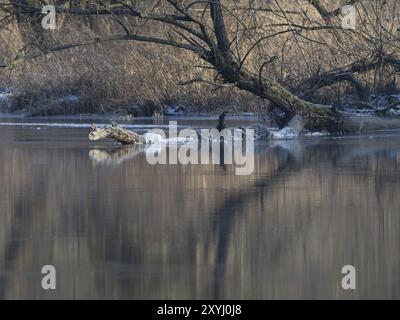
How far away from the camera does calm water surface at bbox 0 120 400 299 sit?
296 inches

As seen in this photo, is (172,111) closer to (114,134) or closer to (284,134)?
(284,134)

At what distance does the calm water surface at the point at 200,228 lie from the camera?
7523 millimetres

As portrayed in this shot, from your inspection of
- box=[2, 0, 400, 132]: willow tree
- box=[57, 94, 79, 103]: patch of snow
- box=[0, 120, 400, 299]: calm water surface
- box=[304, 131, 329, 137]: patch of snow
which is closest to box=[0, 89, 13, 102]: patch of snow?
box=[57, 94, 79, 103]: patch of snow

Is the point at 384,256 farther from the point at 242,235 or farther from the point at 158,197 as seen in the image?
the point at 158,197

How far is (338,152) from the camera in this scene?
17484mm

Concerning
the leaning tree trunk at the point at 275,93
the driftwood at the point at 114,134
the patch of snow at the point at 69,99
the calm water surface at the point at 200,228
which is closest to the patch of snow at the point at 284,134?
the leaning tree trunk at the point at 275,93

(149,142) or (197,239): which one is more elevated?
(149,142)

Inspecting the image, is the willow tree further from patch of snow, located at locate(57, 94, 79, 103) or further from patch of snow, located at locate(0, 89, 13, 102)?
patch of snow, located at locate(0, 89, 13, 102)

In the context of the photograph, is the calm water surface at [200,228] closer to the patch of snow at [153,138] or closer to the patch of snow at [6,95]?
the patch of snow at [153,138]

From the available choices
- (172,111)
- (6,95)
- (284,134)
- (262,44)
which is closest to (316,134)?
(284,134)
